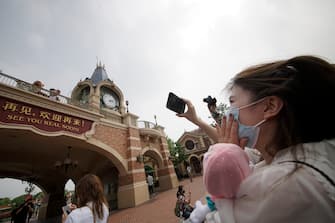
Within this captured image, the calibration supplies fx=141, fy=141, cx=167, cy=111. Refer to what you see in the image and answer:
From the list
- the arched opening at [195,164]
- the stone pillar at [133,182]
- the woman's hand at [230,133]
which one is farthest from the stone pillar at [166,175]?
the arched opening at [195,164]

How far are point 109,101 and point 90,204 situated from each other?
9.79 m

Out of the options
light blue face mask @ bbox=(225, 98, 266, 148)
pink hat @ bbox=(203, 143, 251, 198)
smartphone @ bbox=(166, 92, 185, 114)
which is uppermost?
smartphone @ bbox=(166, 92, 185, 114)

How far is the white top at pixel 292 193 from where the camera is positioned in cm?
48

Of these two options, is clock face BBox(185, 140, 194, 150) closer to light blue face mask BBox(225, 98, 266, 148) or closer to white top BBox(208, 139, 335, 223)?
light blue face mask BBox(225, 98, 266, 148)

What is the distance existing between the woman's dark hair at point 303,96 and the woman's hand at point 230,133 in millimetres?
193

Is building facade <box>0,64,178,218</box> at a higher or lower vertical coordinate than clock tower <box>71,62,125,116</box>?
lower

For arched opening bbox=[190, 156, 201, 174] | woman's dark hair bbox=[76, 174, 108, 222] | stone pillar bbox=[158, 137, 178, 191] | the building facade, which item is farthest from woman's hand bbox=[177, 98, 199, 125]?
arched opening bbox=[190, 156, 201, 174]

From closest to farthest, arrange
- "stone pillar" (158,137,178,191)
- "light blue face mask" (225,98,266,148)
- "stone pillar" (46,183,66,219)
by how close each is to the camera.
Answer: "light blue face mask" (225,98,266,148), "stone pillar" (158,137,178,191), "stone pillar" (46,183,66,219)

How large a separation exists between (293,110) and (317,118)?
11cm

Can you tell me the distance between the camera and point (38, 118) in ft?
19.2

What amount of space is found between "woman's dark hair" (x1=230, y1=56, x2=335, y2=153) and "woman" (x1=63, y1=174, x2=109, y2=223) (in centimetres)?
237

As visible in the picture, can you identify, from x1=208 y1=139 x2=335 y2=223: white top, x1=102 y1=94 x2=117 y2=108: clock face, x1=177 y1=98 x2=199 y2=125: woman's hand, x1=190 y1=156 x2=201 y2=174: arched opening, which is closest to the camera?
x1=208 y1=139 x2=335 y2=223: white top

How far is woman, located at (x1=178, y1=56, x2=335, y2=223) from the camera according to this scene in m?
0.50

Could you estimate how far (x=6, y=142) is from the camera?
23.1ft
